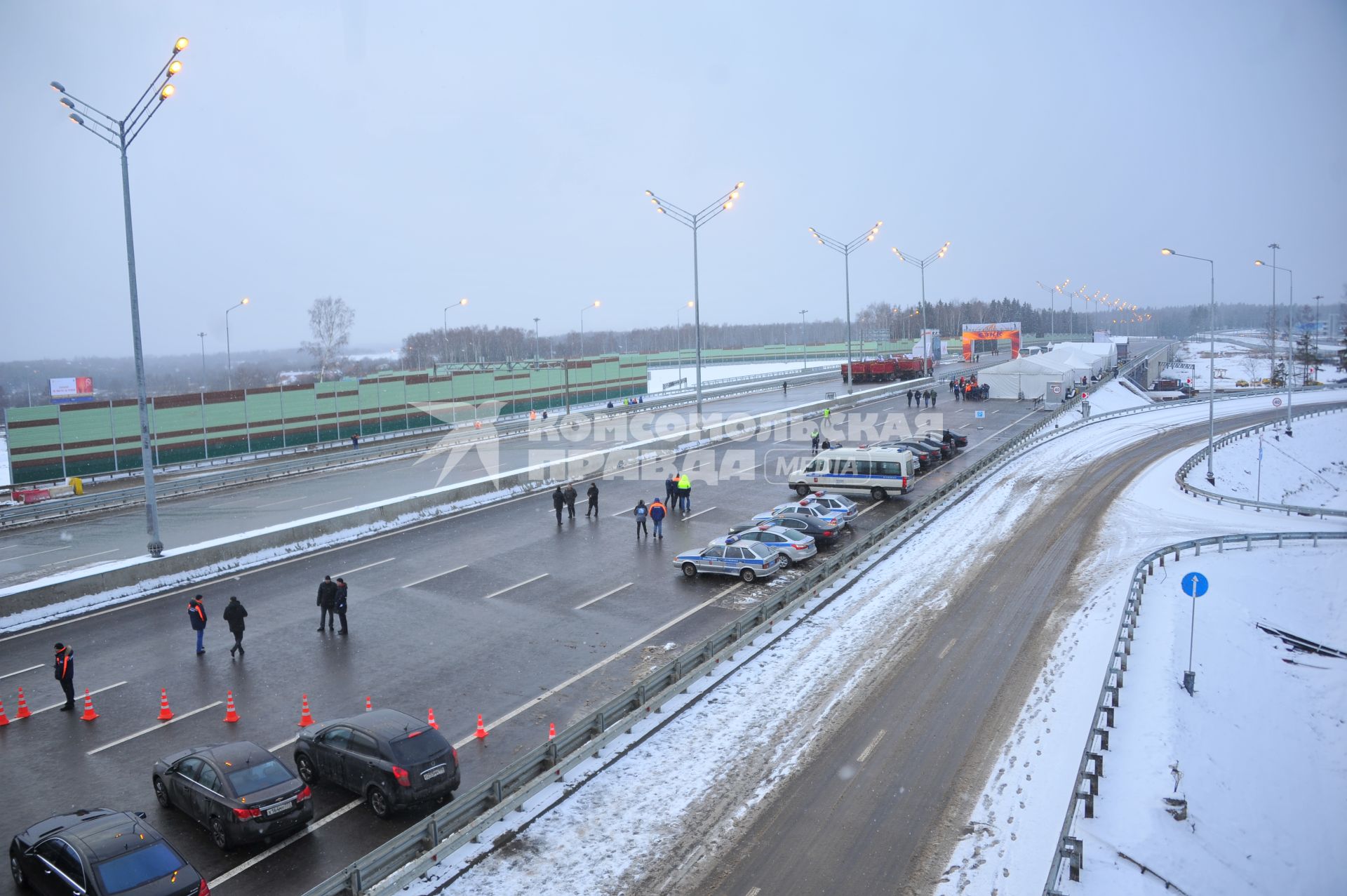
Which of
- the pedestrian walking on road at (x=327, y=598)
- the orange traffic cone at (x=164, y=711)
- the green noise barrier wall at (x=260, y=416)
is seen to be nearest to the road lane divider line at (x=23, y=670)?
the orange traffic cone at (x=164, y=711)

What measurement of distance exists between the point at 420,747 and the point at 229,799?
233 cm

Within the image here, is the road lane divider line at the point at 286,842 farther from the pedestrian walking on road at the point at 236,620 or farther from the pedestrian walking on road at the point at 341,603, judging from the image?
the pedestrian walking on road at the point at 341,603

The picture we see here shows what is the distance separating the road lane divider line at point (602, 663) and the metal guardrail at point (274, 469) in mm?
25077

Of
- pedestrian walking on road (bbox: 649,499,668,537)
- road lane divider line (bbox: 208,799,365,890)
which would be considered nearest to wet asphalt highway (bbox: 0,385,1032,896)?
road lane divider line (bbox: 208,799,365,890)

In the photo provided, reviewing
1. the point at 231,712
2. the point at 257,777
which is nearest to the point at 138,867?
the point at 257,777

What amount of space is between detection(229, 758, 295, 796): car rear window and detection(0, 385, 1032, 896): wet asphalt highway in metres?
0.79

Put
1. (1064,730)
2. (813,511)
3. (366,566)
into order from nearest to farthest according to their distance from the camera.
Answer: (1064,730) < (366,566) < (813,511)

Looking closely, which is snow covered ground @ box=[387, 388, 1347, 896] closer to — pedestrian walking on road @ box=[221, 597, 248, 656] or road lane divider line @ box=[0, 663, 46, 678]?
pedestrian walking on road @ box=[221, 597, 248, 656]

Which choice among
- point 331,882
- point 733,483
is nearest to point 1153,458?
point 733,483

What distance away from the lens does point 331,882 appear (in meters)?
9.38

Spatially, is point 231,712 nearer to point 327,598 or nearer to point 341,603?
point 341,603

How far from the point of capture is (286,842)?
11070 mm

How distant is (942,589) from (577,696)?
1032 centimetres

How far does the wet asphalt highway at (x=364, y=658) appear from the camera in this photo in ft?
40.3
